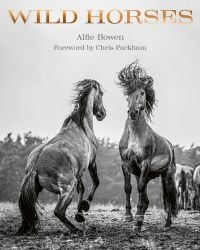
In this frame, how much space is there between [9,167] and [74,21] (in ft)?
93.9

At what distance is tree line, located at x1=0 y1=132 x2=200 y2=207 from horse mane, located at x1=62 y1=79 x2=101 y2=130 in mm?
22095

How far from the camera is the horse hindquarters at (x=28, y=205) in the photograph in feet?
24.8

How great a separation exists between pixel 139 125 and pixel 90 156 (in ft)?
4.90

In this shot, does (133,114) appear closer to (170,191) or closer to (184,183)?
(170,191)

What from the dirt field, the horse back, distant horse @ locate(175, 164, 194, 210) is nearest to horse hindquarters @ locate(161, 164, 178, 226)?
the horse back

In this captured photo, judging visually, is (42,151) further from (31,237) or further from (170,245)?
(170,245)

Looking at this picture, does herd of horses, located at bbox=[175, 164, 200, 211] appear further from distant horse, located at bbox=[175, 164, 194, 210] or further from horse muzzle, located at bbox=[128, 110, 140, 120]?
horse muzzle, located at bbox=[128, 110, 140, 120]

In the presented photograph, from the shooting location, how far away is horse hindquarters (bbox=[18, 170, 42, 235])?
298 inches

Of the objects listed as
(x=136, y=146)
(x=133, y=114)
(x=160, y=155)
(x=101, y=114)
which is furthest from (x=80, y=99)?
(x=160, y=155)

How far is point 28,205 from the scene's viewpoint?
24.8 ft

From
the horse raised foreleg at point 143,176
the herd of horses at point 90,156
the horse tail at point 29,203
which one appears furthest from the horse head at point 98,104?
the horse tail at point 29,203

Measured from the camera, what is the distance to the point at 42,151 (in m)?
7.87

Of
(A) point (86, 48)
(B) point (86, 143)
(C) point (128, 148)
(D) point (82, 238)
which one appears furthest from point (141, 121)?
(D) point (82, 238)

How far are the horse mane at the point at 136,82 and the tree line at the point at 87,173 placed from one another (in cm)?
2214
